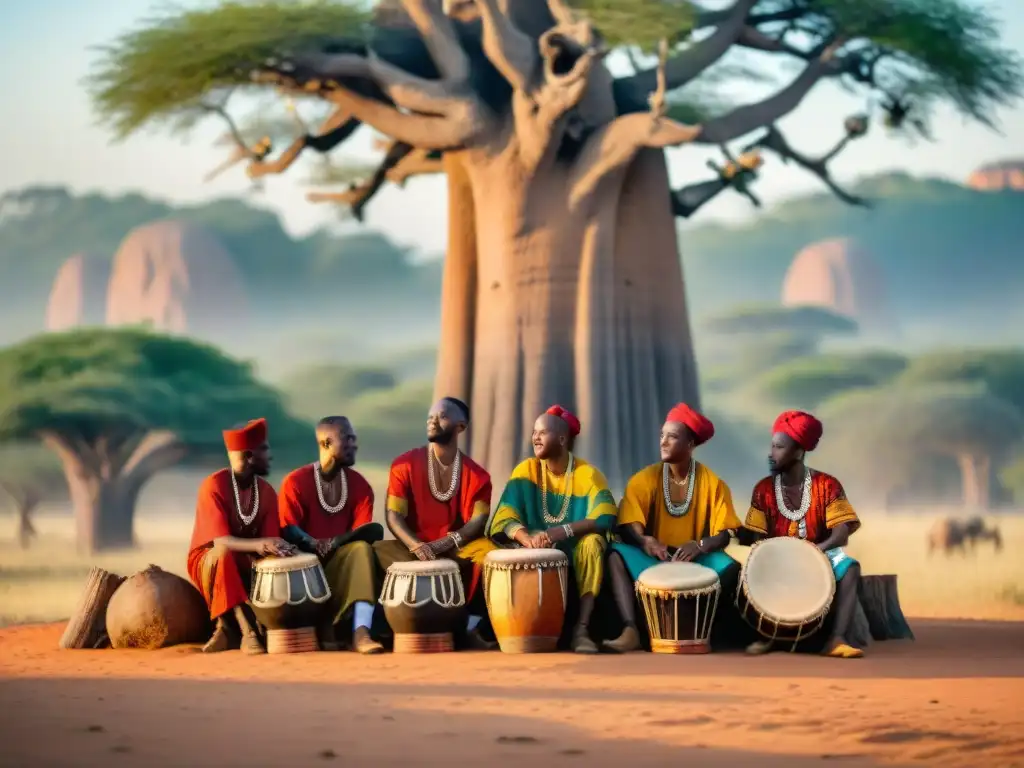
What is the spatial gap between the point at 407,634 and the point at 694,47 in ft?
30.5

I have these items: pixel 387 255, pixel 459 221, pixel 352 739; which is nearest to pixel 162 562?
pixel 459 221

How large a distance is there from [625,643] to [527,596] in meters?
0.64

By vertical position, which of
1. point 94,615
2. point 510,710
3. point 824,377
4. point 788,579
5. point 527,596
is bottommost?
point 510,710

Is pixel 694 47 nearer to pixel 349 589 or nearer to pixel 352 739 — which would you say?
pixel 349 589

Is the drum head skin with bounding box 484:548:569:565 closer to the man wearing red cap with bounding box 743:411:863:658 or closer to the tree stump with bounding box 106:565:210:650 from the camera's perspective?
the man wearing red cap with bounding box 743:411:863:658

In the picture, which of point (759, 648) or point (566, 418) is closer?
point (759, 648)

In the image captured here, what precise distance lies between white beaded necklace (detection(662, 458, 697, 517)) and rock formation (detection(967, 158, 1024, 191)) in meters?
50.1

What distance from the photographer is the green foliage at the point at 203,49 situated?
639 inches

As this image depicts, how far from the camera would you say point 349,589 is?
400 inches

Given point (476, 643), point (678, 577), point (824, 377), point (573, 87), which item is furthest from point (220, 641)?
point (824, 377)

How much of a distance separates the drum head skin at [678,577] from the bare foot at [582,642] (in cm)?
45

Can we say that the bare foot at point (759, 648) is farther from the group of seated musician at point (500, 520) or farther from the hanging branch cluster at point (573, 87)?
the hanging branch cluster at point (573, 87)

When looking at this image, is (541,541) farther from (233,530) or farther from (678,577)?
(233,530)

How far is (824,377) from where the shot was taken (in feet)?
159
